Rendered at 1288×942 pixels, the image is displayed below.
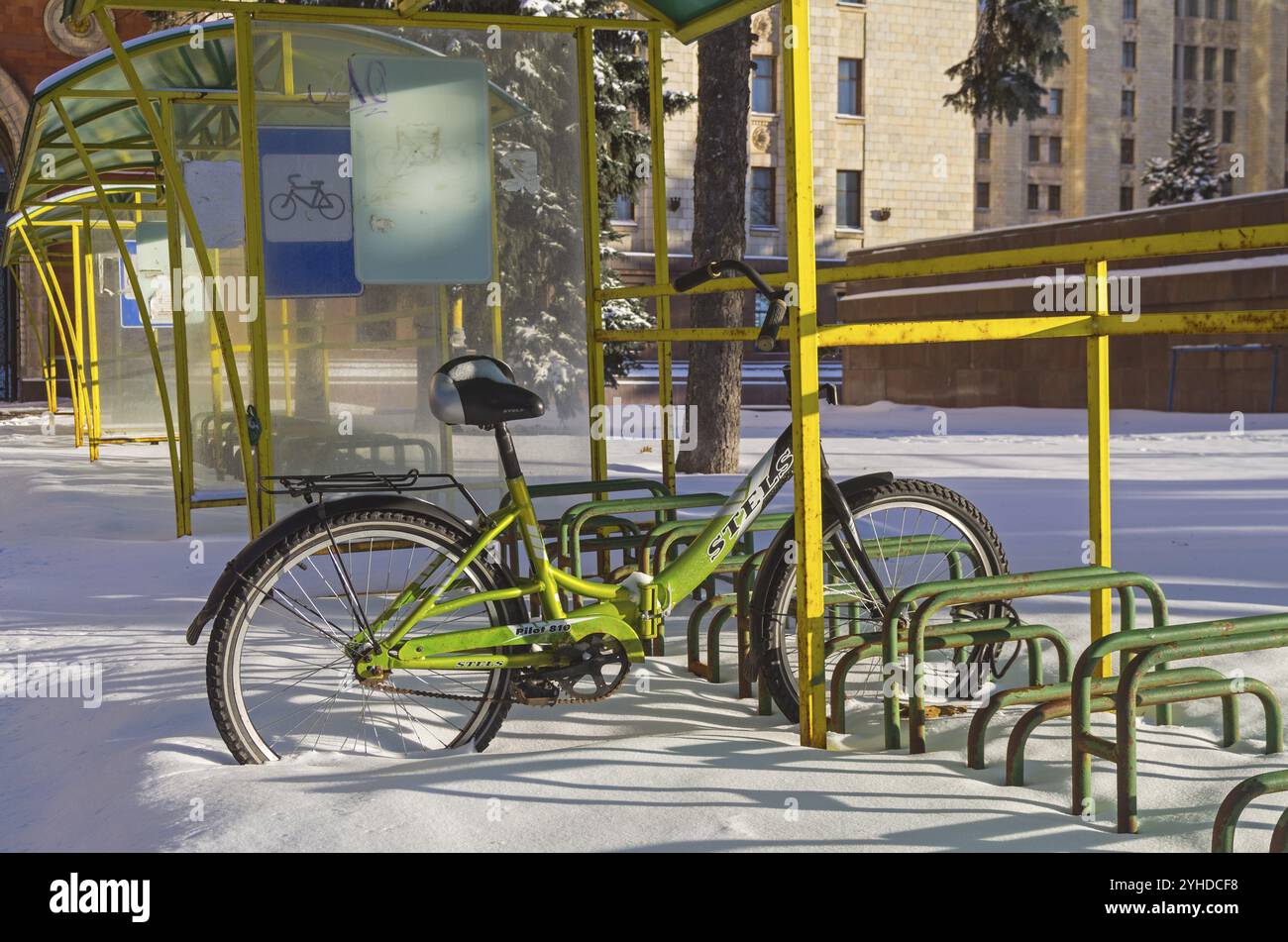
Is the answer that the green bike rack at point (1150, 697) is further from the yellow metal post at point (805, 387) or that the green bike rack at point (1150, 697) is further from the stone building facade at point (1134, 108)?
the stone building facade at point (1134, 108)

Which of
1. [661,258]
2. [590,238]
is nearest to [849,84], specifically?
[590,238]

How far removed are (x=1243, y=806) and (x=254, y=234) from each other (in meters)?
4.64

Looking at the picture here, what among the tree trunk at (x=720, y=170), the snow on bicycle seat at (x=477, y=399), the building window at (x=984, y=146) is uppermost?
the building window at (x=984, y=146)

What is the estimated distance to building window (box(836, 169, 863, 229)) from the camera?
153 ft

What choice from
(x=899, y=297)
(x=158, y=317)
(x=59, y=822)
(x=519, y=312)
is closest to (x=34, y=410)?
(x=158, y=317)

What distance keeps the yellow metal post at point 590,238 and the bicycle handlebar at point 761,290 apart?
198 centimetres

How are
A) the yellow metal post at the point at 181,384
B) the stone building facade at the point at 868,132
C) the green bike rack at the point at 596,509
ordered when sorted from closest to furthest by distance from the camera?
1. the green bike rack at the point at 596,509
2. the yellow metal post at the point at 181,384
3. the stone building facade at the point at 868,132

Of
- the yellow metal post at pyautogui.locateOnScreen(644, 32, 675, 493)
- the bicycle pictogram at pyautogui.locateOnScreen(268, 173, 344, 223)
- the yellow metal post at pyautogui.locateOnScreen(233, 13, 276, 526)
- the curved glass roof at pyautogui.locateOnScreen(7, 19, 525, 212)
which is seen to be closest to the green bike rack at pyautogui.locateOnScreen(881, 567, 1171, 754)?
the yellow metal post at pyautogui.locateOnScreen(644, 32, 675, 493)

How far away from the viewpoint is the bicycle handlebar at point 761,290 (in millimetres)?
4059

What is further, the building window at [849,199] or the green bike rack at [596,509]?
the building window at [849,199]

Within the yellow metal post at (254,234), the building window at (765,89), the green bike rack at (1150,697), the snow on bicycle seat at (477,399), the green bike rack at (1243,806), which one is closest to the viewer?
the green bike rack at (1243,806)

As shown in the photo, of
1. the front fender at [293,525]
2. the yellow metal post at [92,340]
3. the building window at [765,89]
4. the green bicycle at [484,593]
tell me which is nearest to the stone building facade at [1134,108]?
the building window at [765,89]

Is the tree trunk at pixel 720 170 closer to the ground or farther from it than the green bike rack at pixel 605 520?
farther from it
